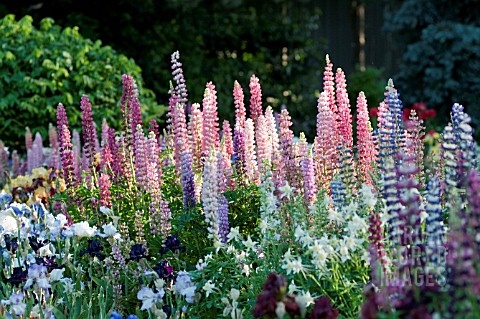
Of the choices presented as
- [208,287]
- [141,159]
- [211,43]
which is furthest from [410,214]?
[211,43]

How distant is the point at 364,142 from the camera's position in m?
4.69

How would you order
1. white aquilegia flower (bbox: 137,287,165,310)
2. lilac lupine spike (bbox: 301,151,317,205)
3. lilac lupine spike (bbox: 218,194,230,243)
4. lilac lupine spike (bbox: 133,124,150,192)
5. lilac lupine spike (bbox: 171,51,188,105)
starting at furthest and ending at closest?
lilac lupine spike (bbox: 171,51,188,105) < lilac lupine spike (bbox: 133,124,150,192) < lilac lupine spike (bbox: 301,151,317,205) < lilac lupine spike (bbox: 218,194,230,243) < white aquilegia flower (bbox: 137,287,165,310)

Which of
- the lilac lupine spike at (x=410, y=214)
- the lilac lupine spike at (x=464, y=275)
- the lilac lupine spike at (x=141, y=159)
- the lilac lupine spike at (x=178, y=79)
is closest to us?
the lilac lupine spike at (x=464, y=275)

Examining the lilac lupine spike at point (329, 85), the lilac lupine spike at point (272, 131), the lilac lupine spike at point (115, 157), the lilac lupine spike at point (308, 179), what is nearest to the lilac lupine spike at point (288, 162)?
the lilac lupine spike at point (308, 179)

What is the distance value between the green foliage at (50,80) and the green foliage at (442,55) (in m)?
5.76

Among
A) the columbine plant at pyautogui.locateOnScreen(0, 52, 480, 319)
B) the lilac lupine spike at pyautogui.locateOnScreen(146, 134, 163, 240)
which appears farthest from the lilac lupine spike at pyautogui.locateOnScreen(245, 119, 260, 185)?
the lilac lupine spike at pyautogui.locateOnScreen(146, 134, 163, 240)

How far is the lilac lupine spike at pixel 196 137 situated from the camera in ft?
16.8

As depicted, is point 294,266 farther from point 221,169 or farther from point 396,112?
point 221,169

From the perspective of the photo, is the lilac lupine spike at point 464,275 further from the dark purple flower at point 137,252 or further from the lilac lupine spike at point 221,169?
the lilac lupine spike at point 221,169

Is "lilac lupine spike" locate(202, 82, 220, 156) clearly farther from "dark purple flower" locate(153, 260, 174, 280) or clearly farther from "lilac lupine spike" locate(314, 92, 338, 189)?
"dark purple flower" locate(153, 260, 174, 280)

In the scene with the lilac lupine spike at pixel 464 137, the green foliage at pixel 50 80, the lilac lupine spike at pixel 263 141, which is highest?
the green foliage at pixel 50 80

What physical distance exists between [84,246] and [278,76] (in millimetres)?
8664

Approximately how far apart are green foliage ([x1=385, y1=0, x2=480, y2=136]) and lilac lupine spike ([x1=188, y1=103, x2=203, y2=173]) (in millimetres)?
8387

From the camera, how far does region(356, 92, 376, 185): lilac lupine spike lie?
464cm
